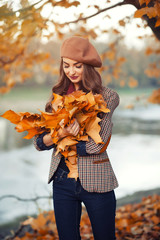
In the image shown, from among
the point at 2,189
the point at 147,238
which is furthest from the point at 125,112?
the point at 147,238

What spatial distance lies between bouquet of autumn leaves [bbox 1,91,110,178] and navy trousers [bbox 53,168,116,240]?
96 millimetres

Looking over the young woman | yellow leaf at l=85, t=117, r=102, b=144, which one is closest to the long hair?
the young woman

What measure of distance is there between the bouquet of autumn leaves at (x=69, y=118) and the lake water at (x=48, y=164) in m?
1.86

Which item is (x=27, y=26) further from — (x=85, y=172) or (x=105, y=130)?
(x=85, y=172)

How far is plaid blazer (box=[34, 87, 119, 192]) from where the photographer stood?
181cm

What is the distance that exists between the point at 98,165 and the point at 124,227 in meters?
1.79

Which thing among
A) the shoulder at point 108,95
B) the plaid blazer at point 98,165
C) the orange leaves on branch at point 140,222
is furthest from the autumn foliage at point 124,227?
the shoulder at point 108,95

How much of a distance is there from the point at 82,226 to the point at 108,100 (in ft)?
7.26

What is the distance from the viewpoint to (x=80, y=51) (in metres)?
1.92

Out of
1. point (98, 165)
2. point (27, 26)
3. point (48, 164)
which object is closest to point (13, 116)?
point (98, 165)

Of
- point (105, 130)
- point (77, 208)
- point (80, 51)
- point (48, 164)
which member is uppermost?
point (80, 51)

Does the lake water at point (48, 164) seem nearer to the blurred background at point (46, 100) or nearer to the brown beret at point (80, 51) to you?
the blurred background at point (46, 100)

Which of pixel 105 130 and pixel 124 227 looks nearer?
pixel 105 130

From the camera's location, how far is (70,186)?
1852 mm
